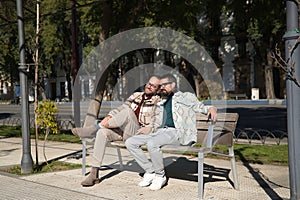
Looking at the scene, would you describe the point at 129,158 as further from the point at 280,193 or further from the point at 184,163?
the point at 280,193

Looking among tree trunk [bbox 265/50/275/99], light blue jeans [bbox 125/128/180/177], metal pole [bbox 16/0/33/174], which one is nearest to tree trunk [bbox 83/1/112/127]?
metal pole [bbox 16/0/33/174]

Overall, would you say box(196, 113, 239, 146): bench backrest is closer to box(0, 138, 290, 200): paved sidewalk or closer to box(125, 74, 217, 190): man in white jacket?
box(125, 74, 217, 190): man in white jacket

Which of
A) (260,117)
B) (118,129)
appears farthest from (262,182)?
(260,117)

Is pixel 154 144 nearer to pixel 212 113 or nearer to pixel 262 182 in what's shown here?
pixel 212 113

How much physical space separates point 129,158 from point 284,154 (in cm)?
313

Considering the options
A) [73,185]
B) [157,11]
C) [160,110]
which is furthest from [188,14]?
[73,185]

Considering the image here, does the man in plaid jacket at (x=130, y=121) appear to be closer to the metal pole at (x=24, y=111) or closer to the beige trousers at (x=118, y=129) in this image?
the beige trousers at (x=118, y=129)

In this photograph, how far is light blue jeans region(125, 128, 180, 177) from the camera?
6090 millimetres

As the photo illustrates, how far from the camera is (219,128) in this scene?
20.2 feet

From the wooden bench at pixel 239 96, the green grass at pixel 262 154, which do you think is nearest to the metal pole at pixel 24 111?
the green grass at pixel 262 154

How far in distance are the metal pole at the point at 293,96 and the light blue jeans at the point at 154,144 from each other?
1963 millimetres

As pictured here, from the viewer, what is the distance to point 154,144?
239 inches

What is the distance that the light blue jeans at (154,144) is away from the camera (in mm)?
6090

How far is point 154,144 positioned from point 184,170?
65.7 inches
